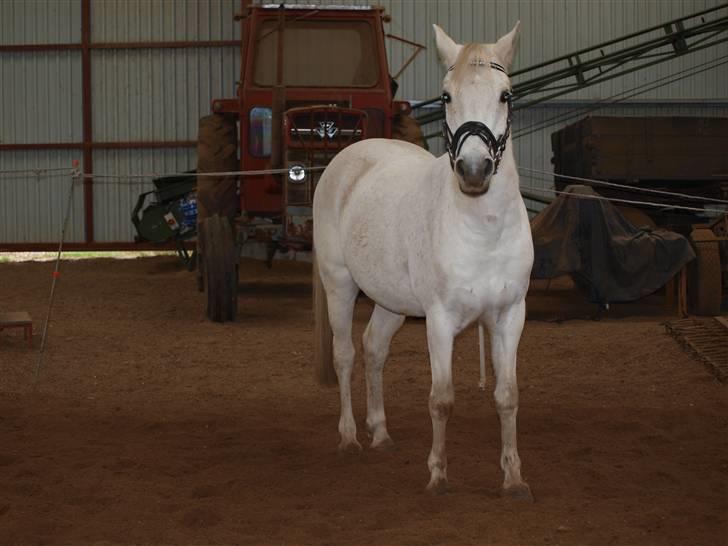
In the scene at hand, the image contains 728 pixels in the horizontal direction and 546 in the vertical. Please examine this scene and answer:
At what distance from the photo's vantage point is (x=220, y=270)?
9.53m

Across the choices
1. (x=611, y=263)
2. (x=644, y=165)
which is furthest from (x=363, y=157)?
(x=644, y=165)

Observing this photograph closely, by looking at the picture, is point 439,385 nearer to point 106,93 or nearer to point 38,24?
point 106,93

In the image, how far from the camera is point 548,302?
446 inches

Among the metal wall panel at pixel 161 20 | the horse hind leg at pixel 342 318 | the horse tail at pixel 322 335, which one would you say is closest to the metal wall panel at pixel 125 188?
the metal wall panel at pixel 161 20

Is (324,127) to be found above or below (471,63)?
above

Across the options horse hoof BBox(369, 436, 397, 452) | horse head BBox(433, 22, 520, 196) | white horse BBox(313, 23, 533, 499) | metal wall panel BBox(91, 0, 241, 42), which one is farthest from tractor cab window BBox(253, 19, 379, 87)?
metal wall panel BBox(91, 0, 241, 42)

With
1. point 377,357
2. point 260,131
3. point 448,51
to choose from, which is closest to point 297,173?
point 260,131

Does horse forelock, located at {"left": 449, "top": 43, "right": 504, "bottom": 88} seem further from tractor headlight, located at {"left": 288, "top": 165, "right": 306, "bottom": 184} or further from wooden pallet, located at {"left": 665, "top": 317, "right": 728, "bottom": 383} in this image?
tractor headlight, located at {"left": 288, "top": 165, "right": 306, "bottom": 184}

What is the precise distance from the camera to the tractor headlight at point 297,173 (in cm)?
948

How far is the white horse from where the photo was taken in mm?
4086

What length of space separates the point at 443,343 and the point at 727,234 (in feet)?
22.5

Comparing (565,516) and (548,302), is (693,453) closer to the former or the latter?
(565,516)

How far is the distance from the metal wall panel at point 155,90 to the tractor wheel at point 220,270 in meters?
8.68

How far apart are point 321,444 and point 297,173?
14.4 ft
